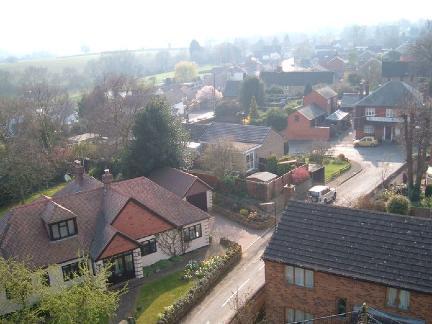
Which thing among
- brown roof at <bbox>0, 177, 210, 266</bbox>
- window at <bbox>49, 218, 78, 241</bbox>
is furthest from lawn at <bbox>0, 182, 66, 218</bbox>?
window at <bbox>49, 218, 78, 241</bbox>

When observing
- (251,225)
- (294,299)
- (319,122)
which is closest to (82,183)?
(251,225)

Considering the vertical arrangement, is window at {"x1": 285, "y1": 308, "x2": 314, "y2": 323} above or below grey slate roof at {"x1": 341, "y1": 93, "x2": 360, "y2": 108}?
below

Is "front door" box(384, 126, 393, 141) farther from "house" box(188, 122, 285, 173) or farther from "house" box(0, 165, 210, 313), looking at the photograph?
"house" box(0, 165, 210, 313)

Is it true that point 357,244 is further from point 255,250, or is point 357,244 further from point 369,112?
point 369,112

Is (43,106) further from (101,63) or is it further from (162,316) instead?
(101,63)

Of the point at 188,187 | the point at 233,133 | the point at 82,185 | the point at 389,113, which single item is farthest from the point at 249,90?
the point at 82,185
